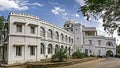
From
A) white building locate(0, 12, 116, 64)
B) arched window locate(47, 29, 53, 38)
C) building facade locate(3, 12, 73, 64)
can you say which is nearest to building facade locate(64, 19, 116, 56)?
white building locate(0, 12, 116, 64)

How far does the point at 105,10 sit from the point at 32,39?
1771 cm

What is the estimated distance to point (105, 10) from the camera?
17.4 meters

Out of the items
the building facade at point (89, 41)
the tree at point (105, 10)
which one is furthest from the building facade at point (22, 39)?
the building facade at point (89, 41)

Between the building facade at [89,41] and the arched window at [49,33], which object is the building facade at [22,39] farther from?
the building facade at [89,41]

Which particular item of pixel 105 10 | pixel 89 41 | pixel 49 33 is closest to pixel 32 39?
pixel 49 33

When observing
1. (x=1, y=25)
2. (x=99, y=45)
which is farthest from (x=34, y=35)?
(x=99, y=45)

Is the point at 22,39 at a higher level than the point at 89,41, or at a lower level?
higher

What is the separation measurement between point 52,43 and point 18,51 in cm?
1167

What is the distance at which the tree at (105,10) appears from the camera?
16114 mm

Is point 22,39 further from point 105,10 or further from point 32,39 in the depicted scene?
point 105,10

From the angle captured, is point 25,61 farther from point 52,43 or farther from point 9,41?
point 52,43

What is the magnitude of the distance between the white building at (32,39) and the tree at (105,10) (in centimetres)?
1510

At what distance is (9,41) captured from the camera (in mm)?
30141

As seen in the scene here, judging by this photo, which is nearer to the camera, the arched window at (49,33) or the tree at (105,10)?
the tree at (105,10)
